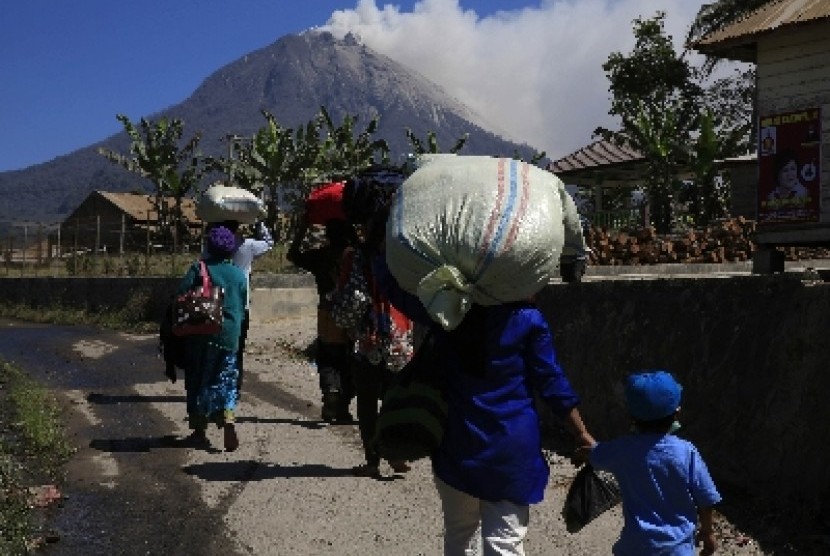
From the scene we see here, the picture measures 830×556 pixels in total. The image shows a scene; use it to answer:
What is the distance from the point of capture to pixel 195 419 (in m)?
6.62

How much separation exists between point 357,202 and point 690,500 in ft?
8.28

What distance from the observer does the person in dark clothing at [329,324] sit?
6.32 meters

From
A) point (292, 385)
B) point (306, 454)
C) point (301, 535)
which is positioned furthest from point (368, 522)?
point (292, 385)

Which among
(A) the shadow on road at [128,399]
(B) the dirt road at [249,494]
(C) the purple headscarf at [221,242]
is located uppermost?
(C) the purple headscarf at [221,242]

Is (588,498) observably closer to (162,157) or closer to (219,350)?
(219,350)

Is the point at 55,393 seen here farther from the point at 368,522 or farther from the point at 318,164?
the point at 318,164

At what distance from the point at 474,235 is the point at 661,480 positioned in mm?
1003

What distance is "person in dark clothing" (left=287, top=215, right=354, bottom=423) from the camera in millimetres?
6324

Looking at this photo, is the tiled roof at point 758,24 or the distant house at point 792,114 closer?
the tiled roof at point 758,24

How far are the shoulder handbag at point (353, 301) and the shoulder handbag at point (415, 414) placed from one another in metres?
2.24

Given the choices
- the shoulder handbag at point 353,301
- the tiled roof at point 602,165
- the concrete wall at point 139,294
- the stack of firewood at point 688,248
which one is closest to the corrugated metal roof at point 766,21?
the stack of firewood at point 688,248

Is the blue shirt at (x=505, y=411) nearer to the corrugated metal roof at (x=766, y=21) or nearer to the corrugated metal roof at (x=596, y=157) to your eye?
the corrugated metal roof at (x=766, y=21)

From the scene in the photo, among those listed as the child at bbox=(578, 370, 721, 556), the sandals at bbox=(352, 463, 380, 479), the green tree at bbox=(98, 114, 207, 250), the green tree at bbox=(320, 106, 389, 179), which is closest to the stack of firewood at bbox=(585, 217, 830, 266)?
the sandals at bbox=(352, 463, 380, 479)

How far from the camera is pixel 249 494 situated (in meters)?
5.56
